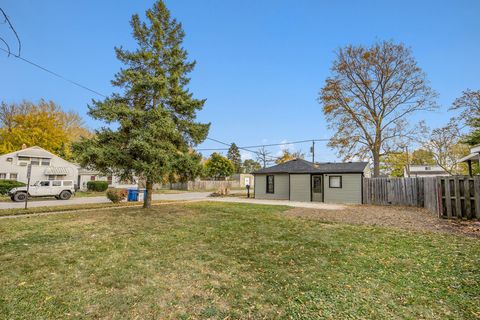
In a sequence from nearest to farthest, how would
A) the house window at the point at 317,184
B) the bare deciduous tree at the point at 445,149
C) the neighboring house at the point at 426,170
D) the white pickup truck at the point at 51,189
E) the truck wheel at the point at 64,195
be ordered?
the white pickup truck at the point at 51,189, the house window at the point at 317,184, the truck wheel at the point at 64,195, the bare deciduous tree at the point at 445,149, the neighboring house at the point at 426,170

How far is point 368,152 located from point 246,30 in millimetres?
16785

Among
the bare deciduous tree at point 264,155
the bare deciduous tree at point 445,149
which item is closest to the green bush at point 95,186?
the bare deciduous tree at point 264,155

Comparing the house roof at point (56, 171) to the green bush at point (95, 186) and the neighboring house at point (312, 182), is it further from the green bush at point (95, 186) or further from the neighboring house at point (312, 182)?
the neighboring house at point (312, 182)

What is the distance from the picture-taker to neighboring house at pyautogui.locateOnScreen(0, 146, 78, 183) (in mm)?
25188

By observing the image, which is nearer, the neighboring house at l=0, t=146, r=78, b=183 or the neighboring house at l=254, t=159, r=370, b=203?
the neighboring house at l=254, t=159, r=370, b=203

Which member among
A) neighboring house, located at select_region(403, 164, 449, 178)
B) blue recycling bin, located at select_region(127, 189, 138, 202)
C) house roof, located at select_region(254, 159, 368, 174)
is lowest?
blue recycling bin, located at select_region(127, 189, 138, 202)

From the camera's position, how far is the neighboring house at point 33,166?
2519cm

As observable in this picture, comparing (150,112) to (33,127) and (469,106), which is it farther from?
(33,127)

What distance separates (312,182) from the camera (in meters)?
18.7

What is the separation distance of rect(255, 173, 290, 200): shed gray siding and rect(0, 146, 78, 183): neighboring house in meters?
22.3

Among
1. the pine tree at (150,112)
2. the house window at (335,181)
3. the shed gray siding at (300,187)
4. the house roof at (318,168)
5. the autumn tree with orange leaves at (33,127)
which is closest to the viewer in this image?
the pine tree at (150,112)

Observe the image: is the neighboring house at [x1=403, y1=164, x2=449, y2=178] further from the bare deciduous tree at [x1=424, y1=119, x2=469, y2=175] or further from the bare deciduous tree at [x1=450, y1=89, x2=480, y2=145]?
the bare deciduous tree at [x1=450, y1=89, x2=480, y2=145]

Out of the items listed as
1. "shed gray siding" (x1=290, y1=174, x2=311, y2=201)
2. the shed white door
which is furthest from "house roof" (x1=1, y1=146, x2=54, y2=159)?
the shed white door

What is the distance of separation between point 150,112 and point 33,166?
24.3m
